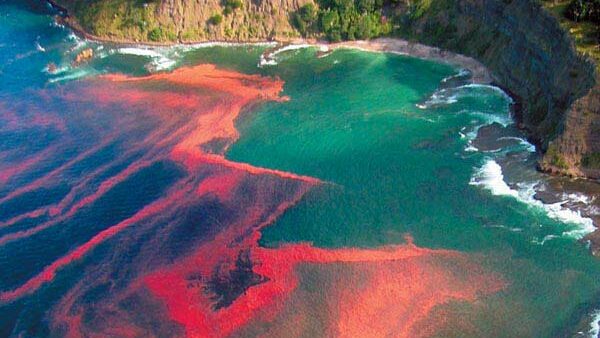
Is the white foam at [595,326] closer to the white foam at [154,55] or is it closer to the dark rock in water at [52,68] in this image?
the white foam at [154,55]

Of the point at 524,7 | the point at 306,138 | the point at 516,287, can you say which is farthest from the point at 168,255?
the point at 524,7

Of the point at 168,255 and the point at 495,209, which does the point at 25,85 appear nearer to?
the point at 168,255

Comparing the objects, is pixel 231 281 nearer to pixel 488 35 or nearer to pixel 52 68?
pixel 488 35

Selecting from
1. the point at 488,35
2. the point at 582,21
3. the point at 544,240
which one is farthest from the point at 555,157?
the point at 488,35

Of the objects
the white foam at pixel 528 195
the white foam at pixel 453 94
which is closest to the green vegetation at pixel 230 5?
the white foam at pixel 453 94

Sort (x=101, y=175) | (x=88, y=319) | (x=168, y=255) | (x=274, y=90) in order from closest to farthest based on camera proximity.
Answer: (x=88, y=319)
(x=168, y=255)
(x=101, y=175)
(x=274, y=90)
